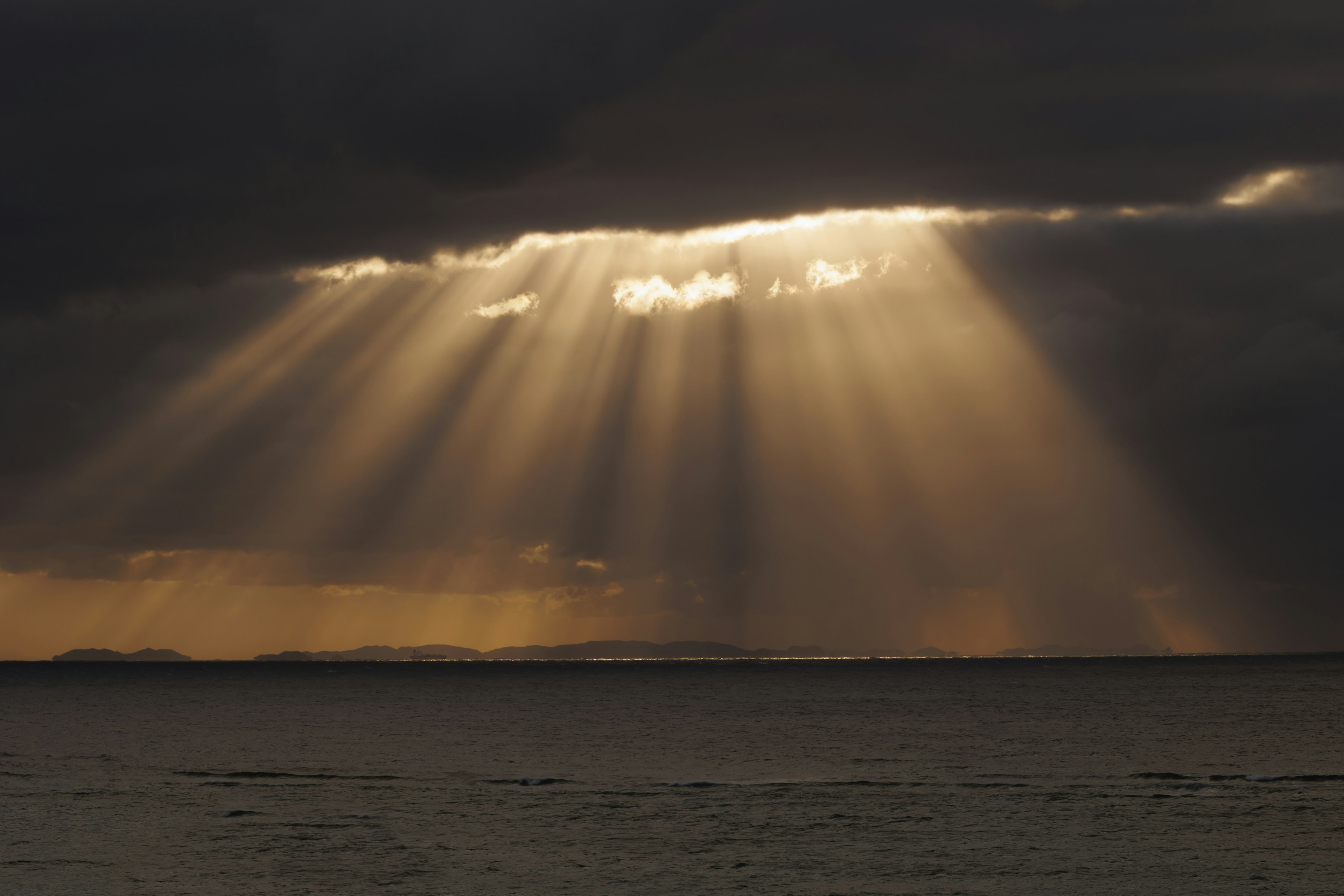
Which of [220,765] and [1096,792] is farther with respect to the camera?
[220,765]

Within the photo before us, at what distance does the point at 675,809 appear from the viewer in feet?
148

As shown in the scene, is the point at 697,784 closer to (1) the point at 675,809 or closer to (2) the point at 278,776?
(1) the point at 675,809

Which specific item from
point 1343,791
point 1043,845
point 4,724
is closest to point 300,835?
point 1043,845

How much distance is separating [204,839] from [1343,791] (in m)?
43.0

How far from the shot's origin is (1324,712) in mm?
122938

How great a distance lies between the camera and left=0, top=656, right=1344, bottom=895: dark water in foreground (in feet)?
104

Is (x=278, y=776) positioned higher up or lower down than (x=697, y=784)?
lower down

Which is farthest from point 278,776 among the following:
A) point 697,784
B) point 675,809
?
point 675,809

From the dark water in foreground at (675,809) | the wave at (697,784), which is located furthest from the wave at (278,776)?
the wave at (697,784)

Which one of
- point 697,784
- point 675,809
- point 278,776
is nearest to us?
point 675,809

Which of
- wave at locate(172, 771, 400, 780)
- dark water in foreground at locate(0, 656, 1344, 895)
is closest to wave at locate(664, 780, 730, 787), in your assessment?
dark water in foreground at locate(0, 656, 1344, 895)

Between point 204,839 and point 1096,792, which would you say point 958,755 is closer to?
point 1096,792

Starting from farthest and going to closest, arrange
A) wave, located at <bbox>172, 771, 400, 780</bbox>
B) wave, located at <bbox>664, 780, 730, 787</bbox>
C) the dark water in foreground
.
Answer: wave, located at <bbox>172, 771, 400, 780</bbox> < wave, located at <bbox>664, 780, 730, 787</bbox> < the dark water in foreground

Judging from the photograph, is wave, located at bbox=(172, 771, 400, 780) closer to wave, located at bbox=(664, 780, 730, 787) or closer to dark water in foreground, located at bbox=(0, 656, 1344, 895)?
dark water in foreground, located at bbox=(0, 656, 1344, 895)
